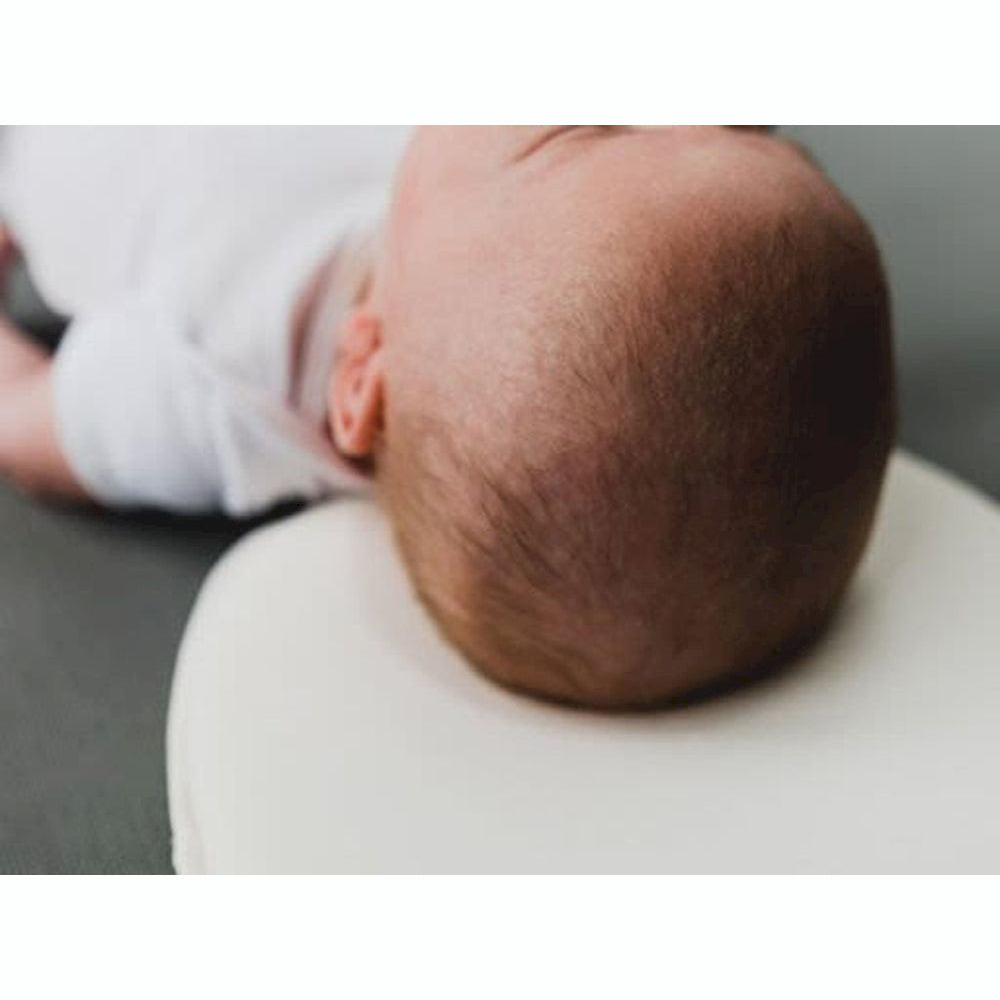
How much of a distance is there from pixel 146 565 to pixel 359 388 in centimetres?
18

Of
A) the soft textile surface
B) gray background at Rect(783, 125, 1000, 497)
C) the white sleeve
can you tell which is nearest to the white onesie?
the white sleeve

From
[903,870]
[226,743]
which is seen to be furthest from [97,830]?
[903,870]

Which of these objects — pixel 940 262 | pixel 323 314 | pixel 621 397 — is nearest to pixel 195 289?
pixel 323 314

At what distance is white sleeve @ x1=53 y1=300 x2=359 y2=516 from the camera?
2.87 feet

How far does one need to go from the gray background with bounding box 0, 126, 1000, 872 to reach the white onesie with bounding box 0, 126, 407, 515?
5 centimetres

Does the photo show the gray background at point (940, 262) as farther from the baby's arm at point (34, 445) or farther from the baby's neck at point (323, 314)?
the baby's arm at point (34, 445)

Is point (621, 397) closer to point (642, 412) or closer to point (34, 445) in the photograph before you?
point (642, 412)

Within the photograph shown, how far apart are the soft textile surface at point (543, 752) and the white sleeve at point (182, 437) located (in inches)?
4.3

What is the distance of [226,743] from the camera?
25.7 inches

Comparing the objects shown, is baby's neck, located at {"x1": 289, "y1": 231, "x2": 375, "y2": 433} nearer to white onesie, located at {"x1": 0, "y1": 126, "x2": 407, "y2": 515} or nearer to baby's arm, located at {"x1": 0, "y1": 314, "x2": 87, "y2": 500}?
white onesie, located at {"x1": 0, "y1": 126, "x2": 407, "y2": 515}

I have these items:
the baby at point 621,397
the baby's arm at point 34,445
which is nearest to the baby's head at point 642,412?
the baby at point 621,397

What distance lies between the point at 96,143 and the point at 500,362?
1.59 feet
